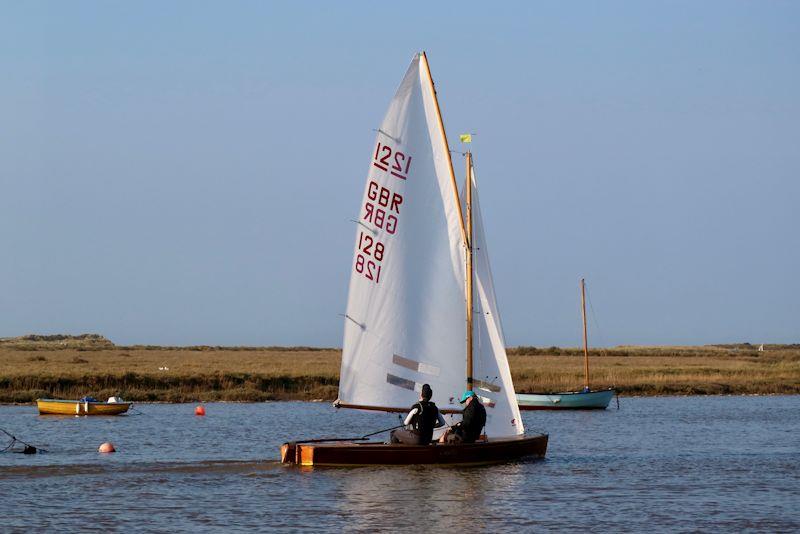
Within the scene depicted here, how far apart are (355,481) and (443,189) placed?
7806 millimetres

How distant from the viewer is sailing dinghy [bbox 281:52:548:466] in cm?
3102

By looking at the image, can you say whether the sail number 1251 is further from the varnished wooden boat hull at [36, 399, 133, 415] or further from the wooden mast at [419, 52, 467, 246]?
the varnished wooden boat hull at [36, 399, 133, 415]

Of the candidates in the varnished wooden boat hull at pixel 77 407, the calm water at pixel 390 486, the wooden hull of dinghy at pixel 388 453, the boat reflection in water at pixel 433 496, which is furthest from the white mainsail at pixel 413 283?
the varnished wooden boat hull at pixel 77 407

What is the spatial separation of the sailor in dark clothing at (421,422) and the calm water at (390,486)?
0.86m

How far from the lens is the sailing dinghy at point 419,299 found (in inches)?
1221

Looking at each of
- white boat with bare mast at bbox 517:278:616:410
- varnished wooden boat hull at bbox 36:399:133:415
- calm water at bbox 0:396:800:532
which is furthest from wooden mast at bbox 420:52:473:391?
white boat with bare mast at bbox 517:278:616:410

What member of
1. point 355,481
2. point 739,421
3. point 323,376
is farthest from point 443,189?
point 323,376

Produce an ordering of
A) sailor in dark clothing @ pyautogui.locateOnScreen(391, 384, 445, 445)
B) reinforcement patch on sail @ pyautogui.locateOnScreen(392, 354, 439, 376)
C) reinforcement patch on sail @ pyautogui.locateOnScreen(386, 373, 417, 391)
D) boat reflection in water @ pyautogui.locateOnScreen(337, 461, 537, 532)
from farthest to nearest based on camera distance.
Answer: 1. reinforcement patch on sail @ pyautogui.locateOnScreen(392, 354, 439, 376)
2. reinforcement patch on sail @ pyautogui.locateOnScreen(386, 373, 417, 391)
3. sailor in dark clothing @ pyautogui.locateOnScreen(391, 384, 445, 445)
4. boat reflection in water @ pyautogui.locateOnScreen(337, 461, 537, 532)

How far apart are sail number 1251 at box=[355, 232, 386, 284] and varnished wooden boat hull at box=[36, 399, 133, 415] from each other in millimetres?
23707

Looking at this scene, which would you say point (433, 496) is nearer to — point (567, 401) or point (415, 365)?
point (415, 365)

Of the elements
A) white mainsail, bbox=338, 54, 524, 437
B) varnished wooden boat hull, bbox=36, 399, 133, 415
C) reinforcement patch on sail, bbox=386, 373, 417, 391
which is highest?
white mainsail, bbox=338, 54, 524, 437

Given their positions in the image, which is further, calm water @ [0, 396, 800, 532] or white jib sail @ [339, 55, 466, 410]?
white jib sail @ [339, 55, 466, 410]

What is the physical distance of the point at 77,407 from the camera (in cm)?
5169

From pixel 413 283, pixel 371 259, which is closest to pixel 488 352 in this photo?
pixel 413 283
